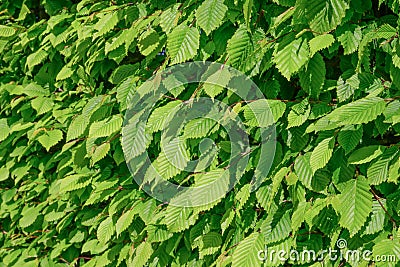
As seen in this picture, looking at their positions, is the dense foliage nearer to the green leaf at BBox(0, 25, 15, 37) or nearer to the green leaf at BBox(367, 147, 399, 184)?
the green leaf at BBox(367, 147, 399, 184)

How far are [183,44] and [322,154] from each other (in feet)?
2.06

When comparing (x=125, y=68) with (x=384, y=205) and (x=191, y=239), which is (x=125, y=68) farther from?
(x=384, y=205)

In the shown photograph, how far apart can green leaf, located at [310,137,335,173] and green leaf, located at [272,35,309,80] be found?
258mm

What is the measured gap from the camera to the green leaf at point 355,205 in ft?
5.01

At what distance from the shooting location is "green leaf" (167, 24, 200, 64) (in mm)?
1821

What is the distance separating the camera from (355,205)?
1.55m

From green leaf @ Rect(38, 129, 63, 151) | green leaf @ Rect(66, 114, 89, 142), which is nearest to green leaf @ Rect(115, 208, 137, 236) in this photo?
green leaf @ Rect(66, 114, 89, 142)

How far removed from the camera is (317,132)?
1752mm

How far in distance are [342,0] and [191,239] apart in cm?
111

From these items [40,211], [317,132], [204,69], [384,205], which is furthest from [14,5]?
[384,205]

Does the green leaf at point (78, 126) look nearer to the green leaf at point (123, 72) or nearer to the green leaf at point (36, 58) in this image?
the green leaf at point (123, 72)

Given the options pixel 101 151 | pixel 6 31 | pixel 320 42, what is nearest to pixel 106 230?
pixel 101 151

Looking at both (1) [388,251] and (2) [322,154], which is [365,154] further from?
(1) [388,251]

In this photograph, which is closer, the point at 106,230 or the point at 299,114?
the point at 299,114
